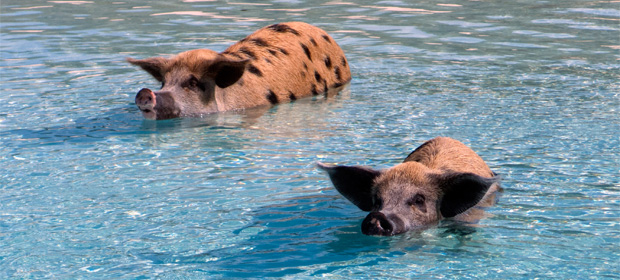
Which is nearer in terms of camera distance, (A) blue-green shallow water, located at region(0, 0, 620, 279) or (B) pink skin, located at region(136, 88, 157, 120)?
(A) blue-green shallow water, located at region(0, 0, 620, 279)

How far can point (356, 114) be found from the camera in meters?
10.7

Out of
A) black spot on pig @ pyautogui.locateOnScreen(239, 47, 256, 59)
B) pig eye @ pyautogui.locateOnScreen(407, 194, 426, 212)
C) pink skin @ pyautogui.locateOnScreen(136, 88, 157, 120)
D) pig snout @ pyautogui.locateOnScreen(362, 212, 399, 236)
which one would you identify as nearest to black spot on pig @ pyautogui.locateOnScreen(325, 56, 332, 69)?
black spot on pig @ pyautogui.locateOnScreen(239, 47, 256, 59)

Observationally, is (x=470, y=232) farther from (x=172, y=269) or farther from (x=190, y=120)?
(x=190, y=120)

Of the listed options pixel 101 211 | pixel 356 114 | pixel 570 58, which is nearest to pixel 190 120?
pixel 356 114

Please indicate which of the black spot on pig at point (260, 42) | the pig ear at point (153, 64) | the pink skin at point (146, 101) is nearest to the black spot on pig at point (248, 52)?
the black spot on pig at point (260, 42)

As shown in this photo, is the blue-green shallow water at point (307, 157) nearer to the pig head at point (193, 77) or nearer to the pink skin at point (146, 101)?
the pink skin at point (146, 101)

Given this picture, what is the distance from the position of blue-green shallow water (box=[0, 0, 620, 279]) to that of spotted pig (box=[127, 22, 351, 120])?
0.26 metres

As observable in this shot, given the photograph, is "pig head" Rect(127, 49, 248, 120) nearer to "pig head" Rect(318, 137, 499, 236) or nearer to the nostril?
"pig head" Rect(318, 137, 499, 236)

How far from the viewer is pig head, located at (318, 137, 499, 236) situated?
6383mm

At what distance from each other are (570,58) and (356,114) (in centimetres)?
455

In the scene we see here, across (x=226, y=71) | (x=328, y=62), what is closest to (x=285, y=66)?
(x=328, y=62)

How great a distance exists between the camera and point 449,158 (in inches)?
285

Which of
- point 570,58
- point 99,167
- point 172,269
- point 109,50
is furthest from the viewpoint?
point 109,50

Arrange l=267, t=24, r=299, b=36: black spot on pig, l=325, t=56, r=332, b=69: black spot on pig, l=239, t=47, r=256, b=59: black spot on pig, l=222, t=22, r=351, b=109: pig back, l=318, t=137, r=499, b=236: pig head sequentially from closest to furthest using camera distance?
l=318, t=137, r=499, b=236: pig head < l=222, t=22, r=351, b=109: pig back < l=239, t=47, r=256, b=59: black spot on pig < l=267, t=24, r=299, b=36: black spot on pig < l=325, t=56, r=332, b=69: black spot on pig
